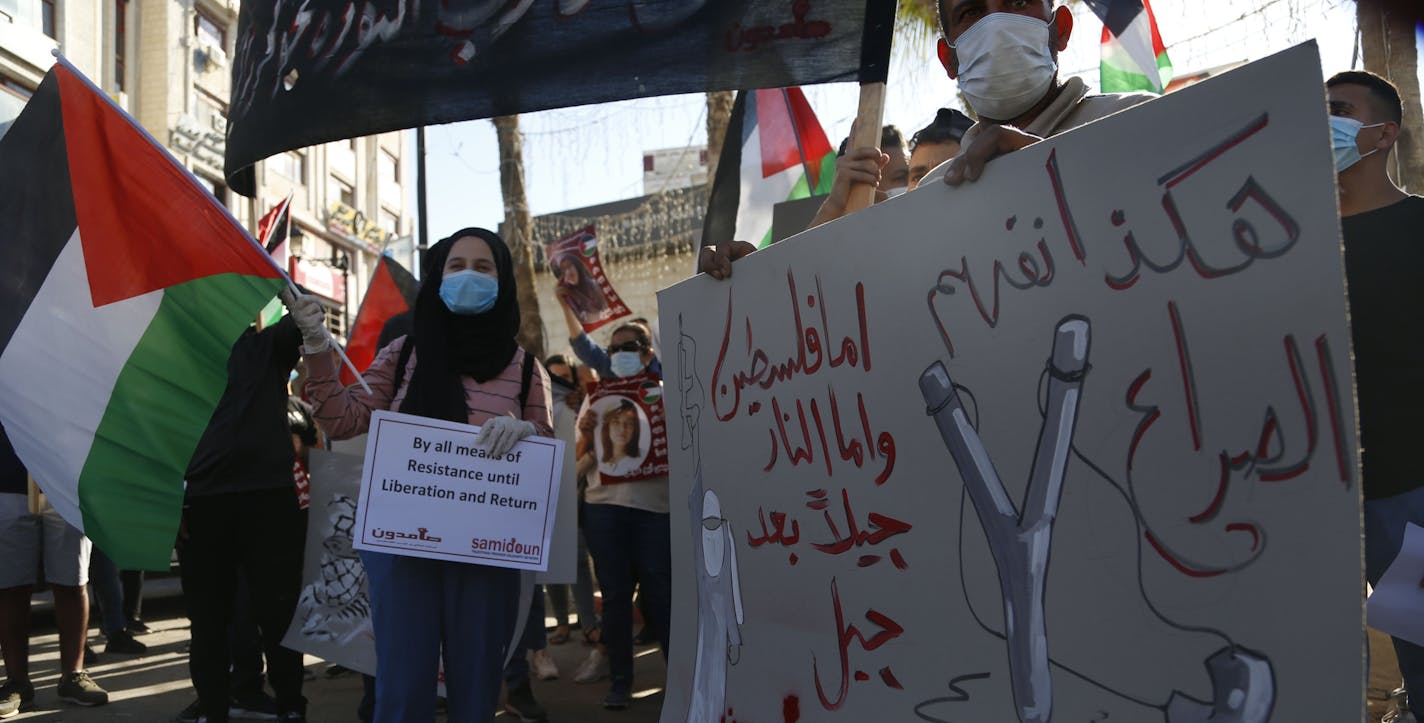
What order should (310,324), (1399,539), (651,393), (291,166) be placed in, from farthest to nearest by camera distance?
(291,166) < (651,393) < (310,324) < (1399,539)

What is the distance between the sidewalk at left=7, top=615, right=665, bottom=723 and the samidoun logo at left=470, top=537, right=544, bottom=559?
1941 mm

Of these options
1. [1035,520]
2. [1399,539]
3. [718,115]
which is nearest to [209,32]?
[718,115]

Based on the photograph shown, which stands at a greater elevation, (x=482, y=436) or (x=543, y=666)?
(x=482, y=436)

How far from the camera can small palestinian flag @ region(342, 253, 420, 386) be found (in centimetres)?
811

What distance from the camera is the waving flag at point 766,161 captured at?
647cm

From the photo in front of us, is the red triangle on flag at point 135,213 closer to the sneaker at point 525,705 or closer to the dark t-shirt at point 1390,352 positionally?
the sneaker at point 525,705

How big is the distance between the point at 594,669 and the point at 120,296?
137 inches

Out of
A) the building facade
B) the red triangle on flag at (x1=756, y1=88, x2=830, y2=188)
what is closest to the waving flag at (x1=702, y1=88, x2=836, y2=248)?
the red triangle on flag at (x1=756, y1=88, x2=830, y2=188)

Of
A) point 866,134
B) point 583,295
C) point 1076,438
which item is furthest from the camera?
→ point 583,295

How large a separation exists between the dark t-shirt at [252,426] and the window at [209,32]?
2447 cm

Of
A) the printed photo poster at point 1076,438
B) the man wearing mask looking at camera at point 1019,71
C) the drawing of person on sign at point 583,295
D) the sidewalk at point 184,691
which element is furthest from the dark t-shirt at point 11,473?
the man wearing mask looking at camera at point 1019,71

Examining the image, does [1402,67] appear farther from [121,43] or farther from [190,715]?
[121,43]

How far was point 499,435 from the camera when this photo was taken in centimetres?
336

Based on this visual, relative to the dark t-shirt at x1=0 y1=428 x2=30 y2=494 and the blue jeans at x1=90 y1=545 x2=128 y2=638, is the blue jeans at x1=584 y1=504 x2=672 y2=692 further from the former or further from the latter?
the blue jeans at x1=90 y1=545 x2=128 y2=638
